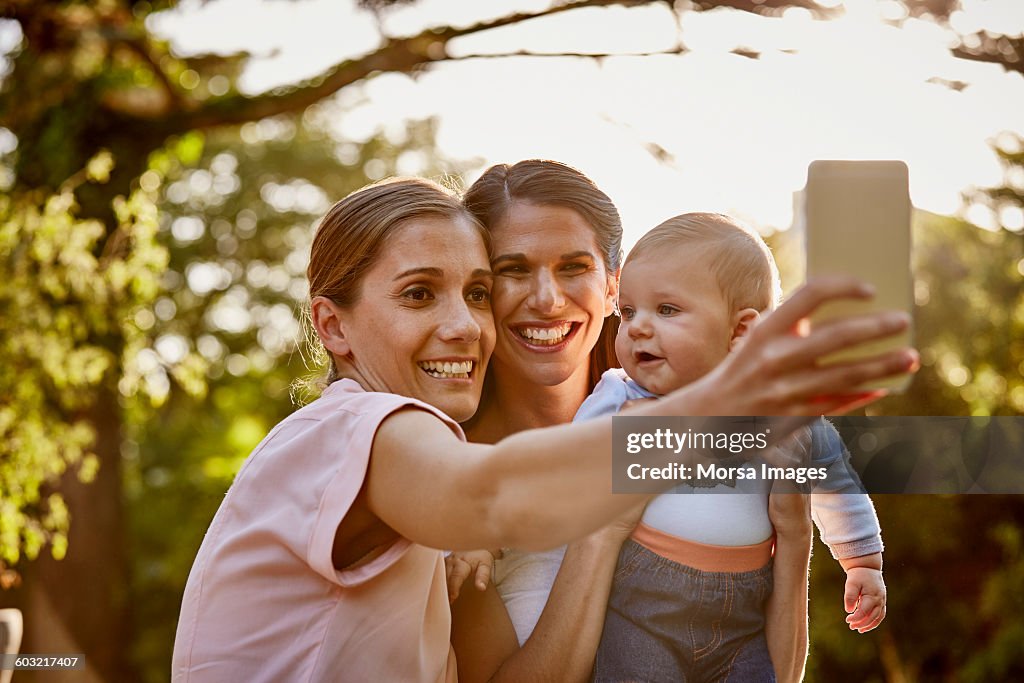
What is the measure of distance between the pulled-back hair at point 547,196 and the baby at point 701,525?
25 cm

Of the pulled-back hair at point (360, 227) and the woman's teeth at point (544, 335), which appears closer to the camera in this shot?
the pulled-back hair at point (360, 227)

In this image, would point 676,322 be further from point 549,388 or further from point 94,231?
point 94,231

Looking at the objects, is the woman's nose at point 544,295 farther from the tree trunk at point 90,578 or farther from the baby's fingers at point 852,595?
the tree trunk at point 90,578

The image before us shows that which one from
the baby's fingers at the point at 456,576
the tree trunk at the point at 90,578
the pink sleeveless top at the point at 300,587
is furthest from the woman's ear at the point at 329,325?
the tree trunk at the point at 90,578

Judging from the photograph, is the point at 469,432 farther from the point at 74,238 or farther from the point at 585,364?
the point at 74,238

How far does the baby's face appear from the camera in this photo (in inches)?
52.7

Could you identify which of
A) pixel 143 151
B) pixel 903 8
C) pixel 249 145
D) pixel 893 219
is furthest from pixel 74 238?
pixel 249 145

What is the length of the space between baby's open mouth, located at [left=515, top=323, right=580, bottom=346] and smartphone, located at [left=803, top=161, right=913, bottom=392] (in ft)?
2.32

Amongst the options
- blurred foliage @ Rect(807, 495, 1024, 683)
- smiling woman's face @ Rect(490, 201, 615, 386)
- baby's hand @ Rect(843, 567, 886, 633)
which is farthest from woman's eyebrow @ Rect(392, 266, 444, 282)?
blurred foliage @ Rect(807, 495, 1024, 683)

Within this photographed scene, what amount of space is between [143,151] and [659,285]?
14.3 feet

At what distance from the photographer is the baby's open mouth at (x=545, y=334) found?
1577mm

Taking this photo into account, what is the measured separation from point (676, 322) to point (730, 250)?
0.39 feet

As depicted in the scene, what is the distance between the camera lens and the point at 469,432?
1.70 meters

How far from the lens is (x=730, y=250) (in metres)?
1.35
